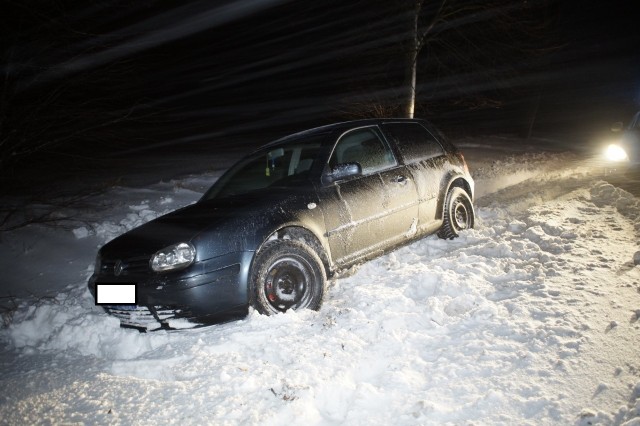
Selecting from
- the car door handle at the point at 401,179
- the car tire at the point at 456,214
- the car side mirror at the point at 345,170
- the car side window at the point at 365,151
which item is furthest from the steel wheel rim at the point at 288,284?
the car tire at the point at 456,214

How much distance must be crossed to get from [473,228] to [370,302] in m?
2.67

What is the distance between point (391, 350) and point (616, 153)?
312 inches

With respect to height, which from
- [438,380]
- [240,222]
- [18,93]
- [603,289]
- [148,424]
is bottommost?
[148,424]

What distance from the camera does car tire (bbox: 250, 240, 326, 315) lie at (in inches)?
135

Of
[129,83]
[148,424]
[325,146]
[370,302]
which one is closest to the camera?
[148,424]

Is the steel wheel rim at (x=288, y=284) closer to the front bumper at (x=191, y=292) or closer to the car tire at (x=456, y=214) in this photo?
the front bumper at (x=191, y=292)

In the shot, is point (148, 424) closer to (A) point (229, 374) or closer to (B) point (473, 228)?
(A) point (229, 374)

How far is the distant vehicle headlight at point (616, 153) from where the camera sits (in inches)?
319

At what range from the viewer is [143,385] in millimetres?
2898

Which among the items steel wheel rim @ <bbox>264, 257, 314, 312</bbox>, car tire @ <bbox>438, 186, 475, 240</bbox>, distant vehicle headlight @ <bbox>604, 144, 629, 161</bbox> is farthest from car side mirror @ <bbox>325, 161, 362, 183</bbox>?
distant vehicle headlight @ <bbox>604, 144, 629, 161</bbox>

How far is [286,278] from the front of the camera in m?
3.66

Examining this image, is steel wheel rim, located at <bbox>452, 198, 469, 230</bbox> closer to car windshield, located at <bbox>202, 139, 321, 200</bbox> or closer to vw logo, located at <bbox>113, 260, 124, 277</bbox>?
car windshield, located at <bbox>202, 139, 321, 200</bbox>

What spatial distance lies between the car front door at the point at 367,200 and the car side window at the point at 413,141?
21 centimetres

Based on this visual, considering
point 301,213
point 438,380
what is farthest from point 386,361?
point 301,213
